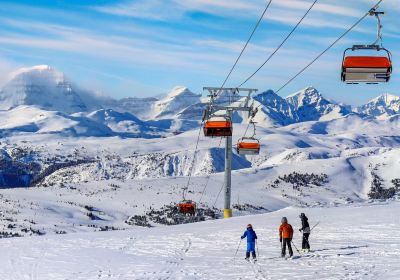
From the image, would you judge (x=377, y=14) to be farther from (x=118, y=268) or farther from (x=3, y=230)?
(x=3, y=230)

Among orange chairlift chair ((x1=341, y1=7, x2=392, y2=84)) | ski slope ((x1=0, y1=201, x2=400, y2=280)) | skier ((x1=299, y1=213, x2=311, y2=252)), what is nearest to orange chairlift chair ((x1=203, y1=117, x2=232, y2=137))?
ski slope ((x1=0, y1=201, x2=400, y2=280))

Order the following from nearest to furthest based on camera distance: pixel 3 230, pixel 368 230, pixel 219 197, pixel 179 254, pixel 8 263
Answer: pixel 8 263 → pixel 179 254 → pixel 368 230 → pixel 3 230 → pixel 219 197

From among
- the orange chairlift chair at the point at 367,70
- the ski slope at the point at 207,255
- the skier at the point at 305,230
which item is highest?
the orange chairlift chair at the point at 367,70

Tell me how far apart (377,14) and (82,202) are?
12878 cm

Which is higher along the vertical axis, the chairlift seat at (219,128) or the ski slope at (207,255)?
the chairlift seat at (219,128)

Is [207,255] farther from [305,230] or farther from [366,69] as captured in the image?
[366,69]

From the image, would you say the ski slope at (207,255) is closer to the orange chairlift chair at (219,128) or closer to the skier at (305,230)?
the skier at (305,230)

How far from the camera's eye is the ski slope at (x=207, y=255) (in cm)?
2366

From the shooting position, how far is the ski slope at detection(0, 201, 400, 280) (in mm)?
23656

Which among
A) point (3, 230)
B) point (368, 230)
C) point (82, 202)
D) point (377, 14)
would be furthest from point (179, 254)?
point (82, 202)

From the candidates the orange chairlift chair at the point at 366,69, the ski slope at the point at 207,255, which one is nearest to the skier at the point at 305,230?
the ski slope at the point at 207,255

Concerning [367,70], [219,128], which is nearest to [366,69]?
[367,70]

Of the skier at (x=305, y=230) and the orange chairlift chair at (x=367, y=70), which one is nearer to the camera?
the orange chairlift chair at (x=367, y=70)

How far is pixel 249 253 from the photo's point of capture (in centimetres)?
2686
